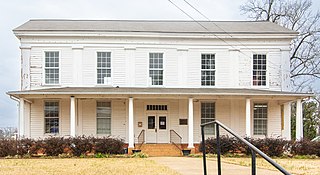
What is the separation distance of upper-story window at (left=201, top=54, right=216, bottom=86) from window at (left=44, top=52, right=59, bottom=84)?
8364 millimetres

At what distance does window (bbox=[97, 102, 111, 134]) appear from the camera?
2583 cm

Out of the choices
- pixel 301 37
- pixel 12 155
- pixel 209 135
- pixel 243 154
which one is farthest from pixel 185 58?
pixel 301 37

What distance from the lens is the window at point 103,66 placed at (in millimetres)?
25781

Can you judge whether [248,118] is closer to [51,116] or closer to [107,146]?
[107,146]

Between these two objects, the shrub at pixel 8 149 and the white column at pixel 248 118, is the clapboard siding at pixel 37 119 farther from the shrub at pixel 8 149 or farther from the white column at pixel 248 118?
the white column at pixel 248 118

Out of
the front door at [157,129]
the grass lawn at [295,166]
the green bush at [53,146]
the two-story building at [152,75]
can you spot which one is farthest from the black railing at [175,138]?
the grass lawn at [295,166]

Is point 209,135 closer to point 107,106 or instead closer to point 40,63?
point 107,106

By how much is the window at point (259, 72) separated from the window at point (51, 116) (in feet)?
37.8

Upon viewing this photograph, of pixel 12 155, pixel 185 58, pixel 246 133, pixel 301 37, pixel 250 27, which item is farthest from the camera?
pixel 301 37

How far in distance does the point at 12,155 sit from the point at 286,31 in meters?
16.7

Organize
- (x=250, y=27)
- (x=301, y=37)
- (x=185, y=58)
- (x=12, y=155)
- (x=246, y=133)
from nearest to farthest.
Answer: (x=12, y=155), (x=246, y=133), (x=185, y=58), (x=250, y=27), (x=301, y=37)

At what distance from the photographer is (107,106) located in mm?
25953

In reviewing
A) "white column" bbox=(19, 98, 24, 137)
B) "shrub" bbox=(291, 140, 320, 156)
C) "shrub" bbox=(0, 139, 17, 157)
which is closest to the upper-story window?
"shrub" bbox=(291, 140, 320, 156)

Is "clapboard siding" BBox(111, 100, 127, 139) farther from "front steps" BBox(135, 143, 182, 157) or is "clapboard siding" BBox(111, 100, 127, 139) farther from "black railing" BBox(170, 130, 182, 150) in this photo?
"black railing" BBox(170, 130, 182, 150)
